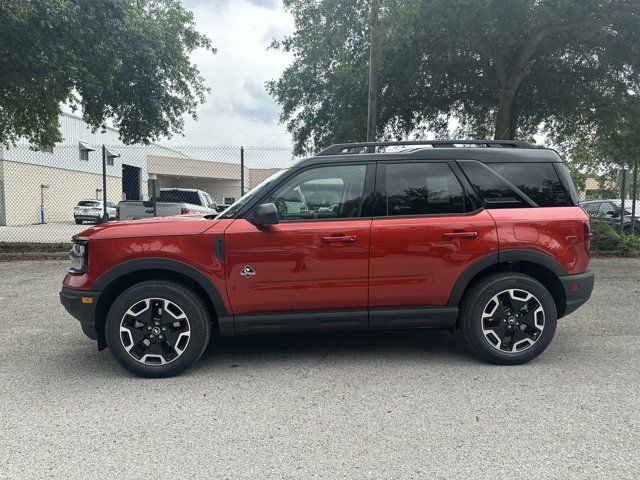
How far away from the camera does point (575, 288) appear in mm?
4148

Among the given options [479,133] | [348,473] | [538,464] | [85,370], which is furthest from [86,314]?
[479,133]

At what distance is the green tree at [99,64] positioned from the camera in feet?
28.7

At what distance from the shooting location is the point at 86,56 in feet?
31.2

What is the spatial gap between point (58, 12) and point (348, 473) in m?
9.23

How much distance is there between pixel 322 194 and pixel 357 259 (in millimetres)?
637

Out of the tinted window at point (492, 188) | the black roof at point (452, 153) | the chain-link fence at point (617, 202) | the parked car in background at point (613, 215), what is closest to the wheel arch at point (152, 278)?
the black roof at point (452, 153)

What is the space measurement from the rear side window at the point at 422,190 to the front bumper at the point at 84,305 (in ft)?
8.21

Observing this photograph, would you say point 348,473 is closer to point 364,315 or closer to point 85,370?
point 364,315

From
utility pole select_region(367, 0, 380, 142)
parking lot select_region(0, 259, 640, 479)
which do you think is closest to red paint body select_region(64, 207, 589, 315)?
parking lot select_region(0, 259, 640, 479)

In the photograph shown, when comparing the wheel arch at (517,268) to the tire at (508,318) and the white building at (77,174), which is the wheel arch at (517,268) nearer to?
the tire at (508,318)

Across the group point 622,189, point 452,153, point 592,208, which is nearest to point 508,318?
point 452,153

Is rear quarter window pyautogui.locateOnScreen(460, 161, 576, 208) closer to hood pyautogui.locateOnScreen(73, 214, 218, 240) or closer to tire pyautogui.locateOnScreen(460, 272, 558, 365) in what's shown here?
tire pyautogui.locateOnScreen(460, 272, 558, 365)

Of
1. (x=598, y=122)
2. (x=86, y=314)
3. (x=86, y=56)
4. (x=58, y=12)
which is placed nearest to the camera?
(x=86, y=314)

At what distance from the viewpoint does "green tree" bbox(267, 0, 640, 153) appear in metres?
9.48
